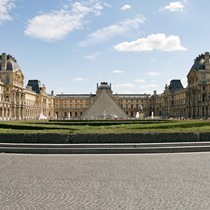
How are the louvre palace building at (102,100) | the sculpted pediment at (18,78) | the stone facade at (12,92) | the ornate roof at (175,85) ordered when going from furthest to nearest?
the ornate roof at (175,85), the sculpted pediment at (18,78), the stone facade at (12,92), the louvre palace building at (102,100)

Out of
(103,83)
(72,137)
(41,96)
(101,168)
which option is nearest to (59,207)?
(101,168)

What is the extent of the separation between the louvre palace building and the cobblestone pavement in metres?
35.8

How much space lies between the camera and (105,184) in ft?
23.6

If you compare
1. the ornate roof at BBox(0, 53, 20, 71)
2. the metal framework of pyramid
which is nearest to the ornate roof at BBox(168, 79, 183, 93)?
the ornate roof at BBox(0, 53, 20, 71)

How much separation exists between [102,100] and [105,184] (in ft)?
134

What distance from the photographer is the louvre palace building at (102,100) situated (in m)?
48.4

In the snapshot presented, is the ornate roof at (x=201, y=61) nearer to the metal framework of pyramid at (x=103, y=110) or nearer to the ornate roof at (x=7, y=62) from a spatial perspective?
the metal framework of pyramid at (x=103, y=110)

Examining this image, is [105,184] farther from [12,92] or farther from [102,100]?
[12,92]

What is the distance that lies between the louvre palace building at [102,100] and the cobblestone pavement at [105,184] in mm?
35818

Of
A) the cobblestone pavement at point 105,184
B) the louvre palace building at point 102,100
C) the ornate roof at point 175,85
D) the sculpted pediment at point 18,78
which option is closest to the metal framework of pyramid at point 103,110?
the louvre palace building at point 102,100

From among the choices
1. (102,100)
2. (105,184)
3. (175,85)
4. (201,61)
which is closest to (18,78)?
(102,100)

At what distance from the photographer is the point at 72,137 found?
1470 cm

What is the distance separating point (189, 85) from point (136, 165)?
79.1 meters

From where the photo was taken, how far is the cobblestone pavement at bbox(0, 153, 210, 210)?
576 centimetres
